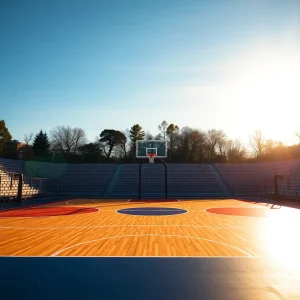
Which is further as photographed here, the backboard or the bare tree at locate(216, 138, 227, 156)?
the bare tree at locate(216, 138, 227, 156)

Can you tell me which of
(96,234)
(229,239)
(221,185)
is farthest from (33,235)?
(221,185)

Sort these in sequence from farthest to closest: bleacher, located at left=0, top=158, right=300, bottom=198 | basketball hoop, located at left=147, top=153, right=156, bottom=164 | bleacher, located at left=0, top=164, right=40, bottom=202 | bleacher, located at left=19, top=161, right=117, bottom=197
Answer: bleacher, located at left=19, top=161, right=117, bottom=197 → bleacher, located at left=0, top=158, right=300, bottom=198 → basketball hoop, located at left=147, top=153, right=156, bottom=164 → bleacher, located at left=0, top=164, right=40, bottom=202

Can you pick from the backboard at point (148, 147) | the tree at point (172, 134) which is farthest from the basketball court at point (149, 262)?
the tree at point (172, 134)

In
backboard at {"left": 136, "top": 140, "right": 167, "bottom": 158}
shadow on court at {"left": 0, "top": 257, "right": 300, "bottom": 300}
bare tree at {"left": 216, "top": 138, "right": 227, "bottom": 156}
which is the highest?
bare tree at {"left": 216, "top": 138, "right": 227, "bottom": 156}

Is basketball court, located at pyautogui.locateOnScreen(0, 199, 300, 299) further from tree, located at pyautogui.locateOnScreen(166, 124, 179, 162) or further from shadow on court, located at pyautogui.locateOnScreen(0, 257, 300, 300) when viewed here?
tree, located at pyautogui.locateOnScreen(166, 124, 179, 162)

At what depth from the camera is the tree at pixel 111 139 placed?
44.8 meters

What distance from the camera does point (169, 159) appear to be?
3641 centimetres

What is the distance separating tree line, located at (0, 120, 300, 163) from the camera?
3506cm

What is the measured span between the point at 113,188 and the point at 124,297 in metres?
25.9

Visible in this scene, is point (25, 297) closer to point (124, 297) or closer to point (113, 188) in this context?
point (124, 297)

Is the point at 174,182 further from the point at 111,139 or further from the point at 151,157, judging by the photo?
the point at 111,139

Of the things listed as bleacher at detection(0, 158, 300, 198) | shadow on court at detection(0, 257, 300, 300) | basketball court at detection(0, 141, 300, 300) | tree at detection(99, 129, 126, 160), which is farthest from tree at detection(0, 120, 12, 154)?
shadow on court at detection(0, 257, 300, 300)

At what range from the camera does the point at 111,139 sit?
4559 centimetres

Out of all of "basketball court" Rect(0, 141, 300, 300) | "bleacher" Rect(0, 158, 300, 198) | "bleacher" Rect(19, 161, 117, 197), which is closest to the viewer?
"basketball court" Rect(0, 141, 300, 300)
